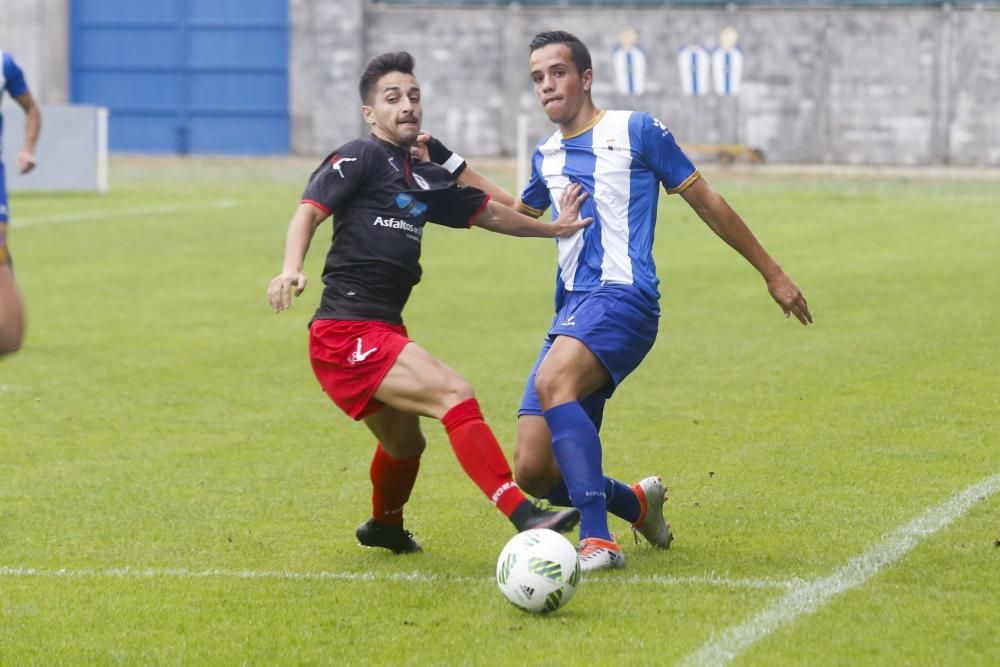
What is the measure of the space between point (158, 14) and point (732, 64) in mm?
14023

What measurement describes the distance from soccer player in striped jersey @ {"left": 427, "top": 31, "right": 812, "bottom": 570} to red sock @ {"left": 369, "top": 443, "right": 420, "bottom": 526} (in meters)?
0.43

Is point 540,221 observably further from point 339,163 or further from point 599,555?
point 599,555

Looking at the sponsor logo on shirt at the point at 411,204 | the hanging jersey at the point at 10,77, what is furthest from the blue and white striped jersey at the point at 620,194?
the hanging jersey at the point at 10,77

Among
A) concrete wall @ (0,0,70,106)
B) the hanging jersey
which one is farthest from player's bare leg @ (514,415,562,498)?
concrete wall @ (0,0,70,106)

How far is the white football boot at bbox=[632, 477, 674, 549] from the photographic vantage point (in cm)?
639

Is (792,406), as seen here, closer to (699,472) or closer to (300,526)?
(699,472)

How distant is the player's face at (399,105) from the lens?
6.31 m

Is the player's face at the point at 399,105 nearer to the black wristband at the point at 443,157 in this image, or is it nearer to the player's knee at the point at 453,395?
the black wristband at the point at 443,157

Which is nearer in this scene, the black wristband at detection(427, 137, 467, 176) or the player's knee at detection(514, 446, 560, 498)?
the player's knee at detection(514, 446, 560, 498)

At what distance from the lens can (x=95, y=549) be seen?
6.58m

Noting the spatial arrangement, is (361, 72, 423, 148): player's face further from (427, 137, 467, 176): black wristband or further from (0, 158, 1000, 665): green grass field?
(0, 158, 1000, 665): green grass field

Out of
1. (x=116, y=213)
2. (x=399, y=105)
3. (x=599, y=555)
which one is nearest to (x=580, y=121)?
(x=399, y=105)

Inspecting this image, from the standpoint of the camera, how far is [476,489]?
25.3 ft

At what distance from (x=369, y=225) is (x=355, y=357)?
54cm
